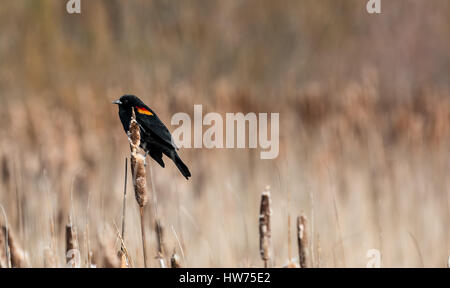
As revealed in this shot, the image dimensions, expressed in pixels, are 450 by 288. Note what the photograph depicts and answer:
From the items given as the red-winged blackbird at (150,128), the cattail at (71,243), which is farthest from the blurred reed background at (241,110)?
the red-winged blackbird at (150,128)

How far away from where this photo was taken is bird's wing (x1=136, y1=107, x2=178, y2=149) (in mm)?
756

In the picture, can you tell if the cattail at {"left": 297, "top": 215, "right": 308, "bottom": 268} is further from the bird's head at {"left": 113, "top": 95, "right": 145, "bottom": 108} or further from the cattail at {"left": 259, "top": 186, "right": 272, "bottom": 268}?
the bird's head at {"left": 113, "top": 95, "right": 145, "bottom": 108}

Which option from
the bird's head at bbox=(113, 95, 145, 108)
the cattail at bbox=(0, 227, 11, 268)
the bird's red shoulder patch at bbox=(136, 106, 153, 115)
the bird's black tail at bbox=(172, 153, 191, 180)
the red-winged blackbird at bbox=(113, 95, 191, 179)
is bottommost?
the cattail at bbox=(0, 227, 11, 268)

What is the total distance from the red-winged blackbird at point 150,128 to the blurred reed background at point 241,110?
0.82 feet

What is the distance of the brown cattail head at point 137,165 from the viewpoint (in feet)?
2.24

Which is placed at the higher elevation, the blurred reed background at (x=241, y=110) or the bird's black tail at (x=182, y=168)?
the blurred reed background at (x=241, y=110)

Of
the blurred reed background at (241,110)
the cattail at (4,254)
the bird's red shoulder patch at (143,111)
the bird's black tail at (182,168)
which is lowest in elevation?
the cattail at (4,254)

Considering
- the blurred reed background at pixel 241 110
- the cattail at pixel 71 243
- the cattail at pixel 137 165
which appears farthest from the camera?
the blurred reed background at pixel 241 110

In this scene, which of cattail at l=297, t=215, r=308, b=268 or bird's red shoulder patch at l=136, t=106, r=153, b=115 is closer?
bird's red shoulder patch at l=136, t=106, r=153, b=115

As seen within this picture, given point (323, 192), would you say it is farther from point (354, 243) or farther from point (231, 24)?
point (231, 24)

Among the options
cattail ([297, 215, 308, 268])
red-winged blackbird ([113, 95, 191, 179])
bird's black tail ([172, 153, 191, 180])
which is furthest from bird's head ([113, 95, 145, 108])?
cattail ([297, 215, 308, 268])

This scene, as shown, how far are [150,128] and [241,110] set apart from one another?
7.54 ft

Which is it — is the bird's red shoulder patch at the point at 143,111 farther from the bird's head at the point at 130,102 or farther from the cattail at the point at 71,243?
the cattail at the point at 71,243
